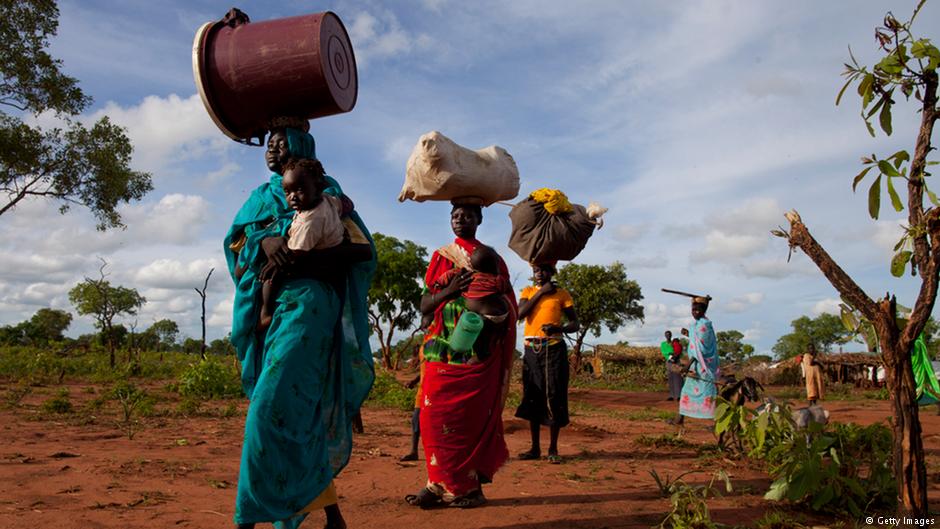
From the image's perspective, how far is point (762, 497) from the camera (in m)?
4.31

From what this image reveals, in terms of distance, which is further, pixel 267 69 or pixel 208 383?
pixel 208 383

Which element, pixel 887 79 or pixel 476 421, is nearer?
pixel 887 79

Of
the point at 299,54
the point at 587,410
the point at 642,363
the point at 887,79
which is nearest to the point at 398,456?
the point at 299,54

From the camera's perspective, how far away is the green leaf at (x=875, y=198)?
288 cm

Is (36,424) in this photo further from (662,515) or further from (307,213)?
(662,515)

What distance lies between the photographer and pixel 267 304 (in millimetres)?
3074

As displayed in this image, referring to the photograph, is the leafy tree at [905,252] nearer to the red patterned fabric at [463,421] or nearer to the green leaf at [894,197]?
the green leaf at [894,197]

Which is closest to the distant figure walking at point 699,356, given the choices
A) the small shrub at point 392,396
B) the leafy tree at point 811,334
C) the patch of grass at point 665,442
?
the patch of grass at point 665,442

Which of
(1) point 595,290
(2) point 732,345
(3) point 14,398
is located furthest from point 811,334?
(3) point 14,398

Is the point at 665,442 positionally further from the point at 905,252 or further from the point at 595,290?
the point at 595,290

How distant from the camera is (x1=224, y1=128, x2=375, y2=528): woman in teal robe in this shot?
2.86m

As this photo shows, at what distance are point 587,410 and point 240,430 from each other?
7.74m

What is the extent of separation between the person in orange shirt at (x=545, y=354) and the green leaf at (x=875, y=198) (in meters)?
3.44

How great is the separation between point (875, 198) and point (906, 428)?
107 cm
